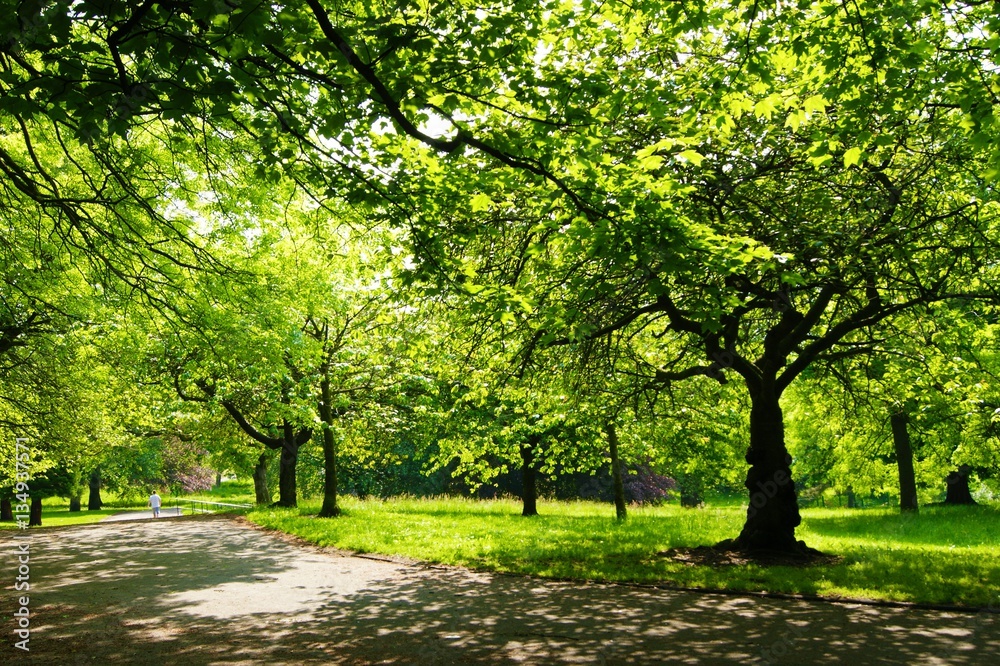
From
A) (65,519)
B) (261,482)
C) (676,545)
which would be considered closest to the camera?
(676,545)

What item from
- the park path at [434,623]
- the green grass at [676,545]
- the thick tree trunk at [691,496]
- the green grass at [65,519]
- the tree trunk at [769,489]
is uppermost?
the tree trunk at [769,489]

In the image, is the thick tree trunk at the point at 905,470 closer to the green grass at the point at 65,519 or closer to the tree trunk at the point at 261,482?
the tree trunk at the point at 261,482

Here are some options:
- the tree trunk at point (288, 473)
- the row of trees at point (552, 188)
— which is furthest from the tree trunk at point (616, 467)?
the tree trunk at point (288, 473)

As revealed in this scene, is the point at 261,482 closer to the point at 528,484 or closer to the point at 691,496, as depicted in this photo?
the point at 528,484

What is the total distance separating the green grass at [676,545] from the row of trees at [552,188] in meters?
2.19

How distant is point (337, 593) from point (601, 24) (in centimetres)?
902

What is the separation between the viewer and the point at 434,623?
25.8ft

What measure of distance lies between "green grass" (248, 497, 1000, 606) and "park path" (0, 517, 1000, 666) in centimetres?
87

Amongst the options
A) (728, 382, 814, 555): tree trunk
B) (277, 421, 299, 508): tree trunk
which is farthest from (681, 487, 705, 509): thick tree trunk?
(728, 382, 814, 555): tree trunk

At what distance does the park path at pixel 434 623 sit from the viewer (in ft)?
21.4

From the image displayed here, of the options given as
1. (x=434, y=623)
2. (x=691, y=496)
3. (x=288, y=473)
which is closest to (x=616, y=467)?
(x=434, y=623)

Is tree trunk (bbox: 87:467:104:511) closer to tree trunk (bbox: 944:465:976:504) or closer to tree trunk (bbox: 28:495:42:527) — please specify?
tree trunk (bbox: 28:495:42:527)

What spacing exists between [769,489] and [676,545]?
2397 mm

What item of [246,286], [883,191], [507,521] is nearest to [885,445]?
[507,521]
